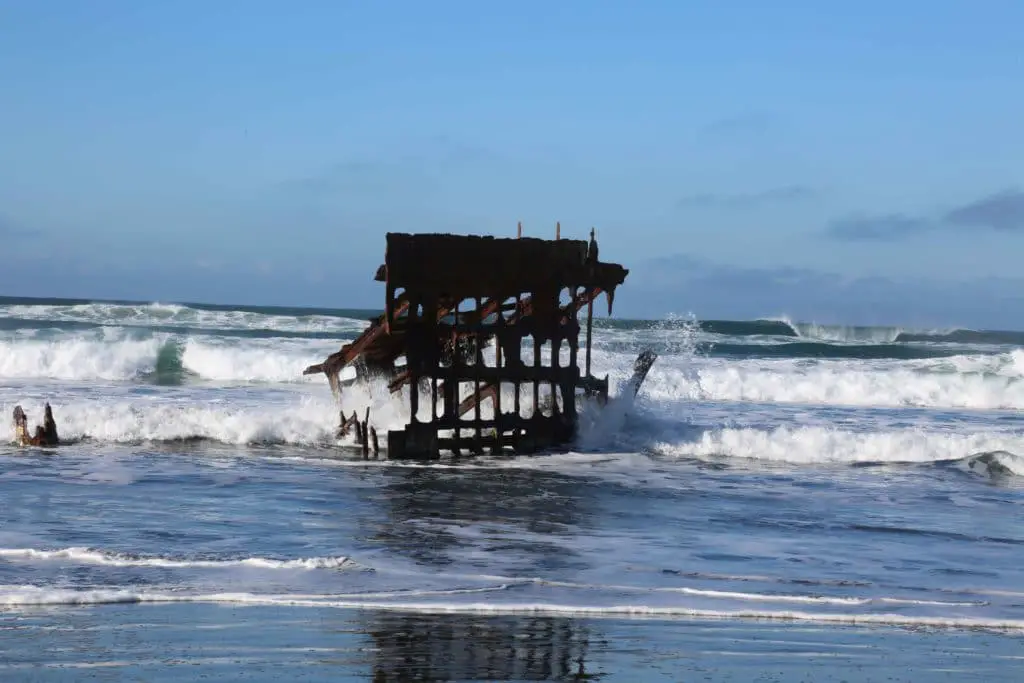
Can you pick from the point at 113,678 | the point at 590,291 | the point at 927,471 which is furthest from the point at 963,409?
the point at 113,678

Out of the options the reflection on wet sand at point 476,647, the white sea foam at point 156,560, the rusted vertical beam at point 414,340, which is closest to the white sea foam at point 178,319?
the rusted vertical beam at point 414,340

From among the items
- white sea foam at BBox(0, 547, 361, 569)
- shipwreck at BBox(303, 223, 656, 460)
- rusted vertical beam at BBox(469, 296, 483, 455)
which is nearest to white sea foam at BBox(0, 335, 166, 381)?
shipwreck at BBox(303, 223, 656, 460)

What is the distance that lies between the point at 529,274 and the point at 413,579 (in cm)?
873

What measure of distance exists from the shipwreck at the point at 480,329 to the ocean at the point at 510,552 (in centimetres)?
57

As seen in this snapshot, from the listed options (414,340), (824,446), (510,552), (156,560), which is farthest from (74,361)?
(510,552)

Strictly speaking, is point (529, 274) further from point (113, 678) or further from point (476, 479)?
point (113, 678)

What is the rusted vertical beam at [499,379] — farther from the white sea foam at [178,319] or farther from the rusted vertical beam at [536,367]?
the white sea foam at [178,319]

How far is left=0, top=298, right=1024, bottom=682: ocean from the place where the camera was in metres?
8.34

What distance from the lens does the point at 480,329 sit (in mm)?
18906

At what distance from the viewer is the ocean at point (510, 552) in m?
8.34

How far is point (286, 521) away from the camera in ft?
43.9

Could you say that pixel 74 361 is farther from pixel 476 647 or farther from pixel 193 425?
pixel 476 647

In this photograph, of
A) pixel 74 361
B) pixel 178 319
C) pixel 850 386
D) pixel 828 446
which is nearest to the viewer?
pixel 828 446

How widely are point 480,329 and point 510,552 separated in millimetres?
7279
